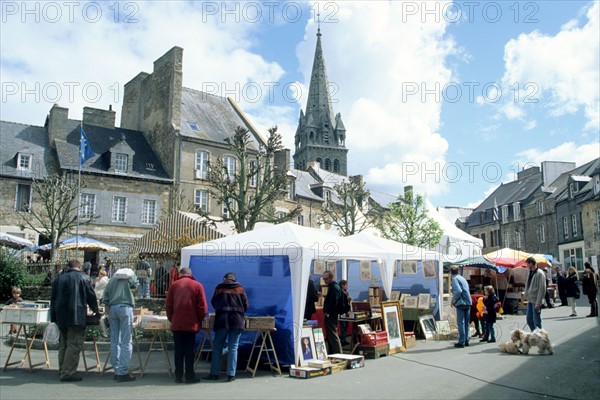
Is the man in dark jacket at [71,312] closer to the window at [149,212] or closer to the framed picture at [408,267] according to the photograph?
the framed picture at [408,267]

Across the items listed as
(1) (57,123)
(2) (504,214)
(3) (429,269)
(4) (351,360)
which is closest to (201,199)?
(1) (57,123)

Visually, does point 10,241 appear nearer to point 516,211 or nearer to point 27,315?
point 27,315

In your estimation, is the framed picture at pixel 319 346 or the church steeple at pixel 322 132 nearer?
the framed picture at pixel 319 346

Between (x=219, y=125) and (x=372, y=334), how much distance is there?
2706cm

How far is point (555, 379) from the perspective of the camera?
25.2ft

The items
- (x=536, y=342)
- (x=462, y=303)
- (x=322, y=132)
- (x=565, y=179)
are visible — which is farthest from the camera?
(x=322, y=132)

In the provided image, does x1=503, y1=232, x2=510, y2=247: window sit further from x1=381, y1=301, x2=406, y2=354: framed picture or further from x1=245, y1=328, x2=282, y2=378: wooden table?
x1=245, y1=328, x2=282, y2=378: wooden table

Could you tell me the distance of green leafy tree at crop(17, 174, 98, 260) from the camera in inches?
925

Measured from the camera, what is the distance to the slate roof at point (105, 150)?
94.1ft

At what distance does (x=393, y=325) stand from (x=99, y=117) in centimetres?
2768

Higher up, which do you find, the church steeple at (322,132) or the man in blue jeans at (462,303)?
the church steeple at (322,132)

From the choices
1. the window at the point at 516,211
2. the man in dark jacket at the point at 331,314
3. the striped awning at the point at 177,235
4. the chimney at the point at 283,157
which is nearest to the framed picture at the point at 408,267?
the man in dark jacket at the point at 331,314

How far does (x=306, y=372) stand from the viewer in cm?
794

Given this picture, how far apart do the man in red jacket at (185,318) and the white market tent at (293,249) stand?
1679 mm
